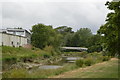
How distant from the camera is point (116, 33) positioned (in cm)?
1248

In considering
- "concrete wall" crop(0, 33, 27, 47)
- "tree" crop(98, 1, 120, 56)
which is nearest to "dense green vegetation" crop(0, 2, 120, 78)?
"tree" crop(98, 1, 120, 56)

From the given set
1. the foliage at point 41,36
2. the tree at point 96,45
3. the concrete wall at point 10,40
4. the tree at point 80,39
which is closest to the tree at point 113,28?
the tree at point 96,45

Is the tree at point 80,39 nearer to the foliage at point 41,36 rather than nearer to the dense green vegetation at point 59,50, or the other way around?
the dense green vegetation at point 59,50

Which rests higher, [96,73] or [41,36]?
[41,36]

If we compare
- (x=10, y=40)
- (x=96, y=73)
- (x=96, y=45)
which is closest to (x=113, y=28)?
(x=96, y=73)

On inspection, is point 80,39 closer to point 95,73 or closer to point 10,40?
point 10,40

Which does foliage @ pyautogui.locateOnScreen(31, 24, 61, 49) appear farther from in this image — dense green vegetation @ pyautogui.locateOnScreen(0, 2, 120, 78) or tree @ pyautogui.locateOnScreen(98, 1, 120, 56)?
tree @ pyautogui.locateOnScreen(98, 1, 120, 56)

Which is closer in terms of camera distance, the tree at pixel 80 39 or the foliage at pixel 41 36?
the foliage at pixel 41 36

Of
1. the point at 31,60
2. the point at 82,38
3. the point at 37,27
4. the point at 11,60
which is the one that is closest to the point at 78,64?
the point at 11,60

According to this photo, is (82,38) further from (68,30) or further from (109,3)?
(109,3)

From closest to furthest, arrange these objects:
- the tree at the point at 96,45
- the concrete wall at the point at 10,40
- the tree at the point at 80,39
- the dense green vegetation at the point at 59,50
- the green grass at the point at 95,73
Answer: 1. the green grass at the point at 95,73
2. the dense green vegetation at the point at 59,50
3. the tree at the point at 96,45
4. the concrete wall at the point at 10,40
5. the tree at the point at 80,39

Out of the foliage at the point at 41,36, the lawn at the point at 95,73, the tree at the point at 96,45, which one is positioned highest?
the foliage at the point at 41,36

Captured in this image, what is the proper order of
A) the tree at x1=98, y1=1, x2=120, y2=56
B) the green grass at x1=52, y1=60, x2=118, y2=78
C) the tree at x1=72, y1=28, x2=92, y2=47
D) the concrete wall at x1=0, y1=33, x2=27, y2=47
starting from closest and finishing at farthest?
1. the tree at x1=98, y1=1, x2=120, y2=56
2. the green grass at x1=52, y1=60, x2=118, y2=78
3. the concrete wall at x1=0, y1=33, x2=27, y2=47
4. the tree at x1=72, y1=28, x2=92, y2=47

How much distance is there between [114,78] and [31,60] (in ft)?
93.4
